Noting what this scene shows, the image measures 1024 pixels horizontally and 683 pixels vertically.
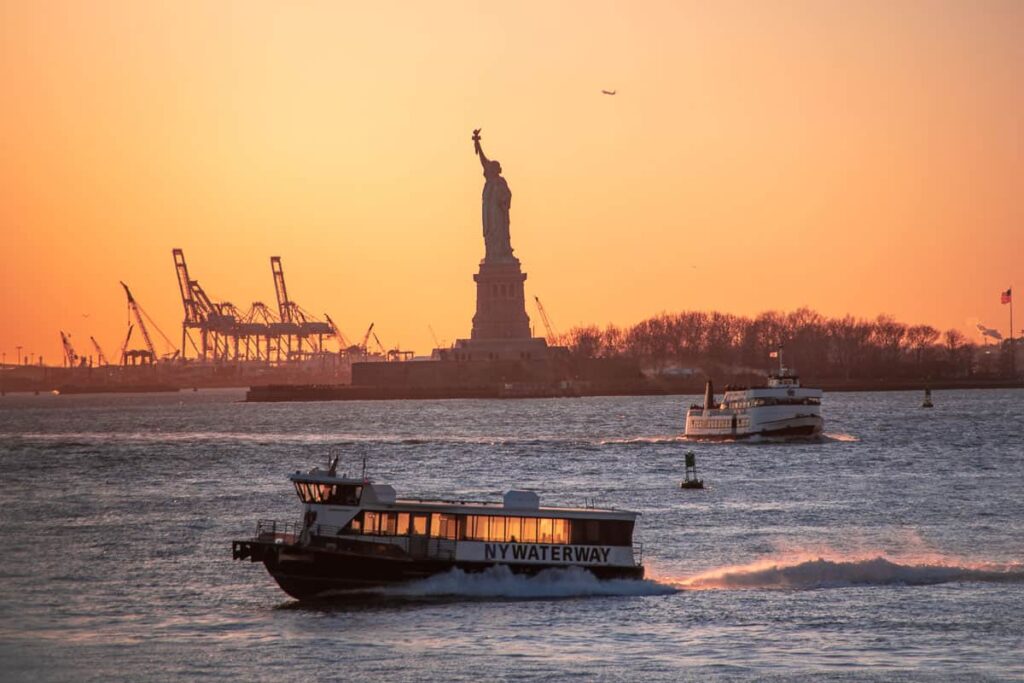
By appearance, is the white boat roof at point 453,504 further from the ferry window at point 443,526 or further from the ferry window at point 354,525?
the ferry window at point 354,525

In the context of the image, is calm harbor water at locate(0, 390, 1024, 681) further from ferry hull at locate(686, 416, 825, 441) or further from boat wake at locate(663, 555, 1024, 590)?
ferry hull at locate(686, 416, 825, 441)

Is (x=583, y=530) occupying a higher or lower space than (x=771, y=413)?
lower

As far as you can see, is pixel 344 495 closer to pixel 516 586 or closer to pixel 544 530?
pixel 516 586

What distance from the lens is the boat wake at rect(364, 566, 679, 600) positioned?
4628 cm

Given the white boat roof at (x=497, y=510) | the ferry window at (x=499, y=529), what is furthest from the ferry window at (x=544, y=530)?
the ferry window at (x=499, y=529)

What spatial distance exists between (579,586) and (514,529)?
7.52 feet

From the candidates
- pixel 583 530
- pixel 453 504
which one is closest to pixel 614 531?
pixel 583 530

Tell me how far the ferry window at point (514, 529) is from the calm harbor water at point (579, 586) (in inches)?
41.1

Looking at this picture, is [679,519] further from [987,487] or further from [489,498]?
[987,487]

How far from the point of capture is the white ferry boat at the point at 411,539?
150 ft

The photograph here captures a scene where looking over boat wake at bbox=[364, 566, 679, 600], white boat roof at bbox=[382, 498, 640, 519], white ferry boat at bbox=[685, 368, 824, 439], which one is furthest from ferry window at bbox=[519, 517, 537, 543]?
white ferry boat at bbox=[685, 368, 824, 439]

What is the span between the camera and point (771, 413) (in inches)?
4542

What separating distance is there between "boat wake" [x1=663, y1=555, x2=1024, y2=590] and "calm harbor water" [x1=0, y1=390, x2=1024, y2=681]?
0.09 metres

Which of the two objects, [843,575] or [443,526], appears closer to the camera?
[443,526]
